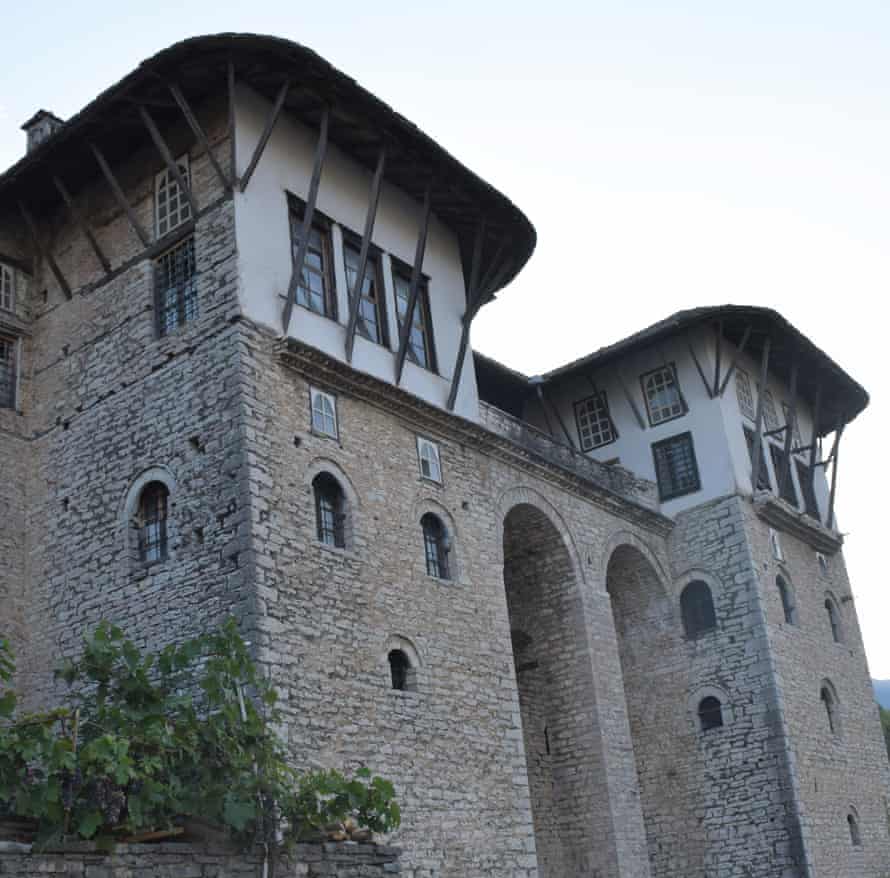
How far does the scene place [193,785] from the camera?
1049cm

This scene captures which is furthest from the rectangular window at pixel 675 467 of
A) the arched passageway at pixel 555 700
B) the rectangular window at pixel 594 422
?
the arched passageway at pixel 555 700

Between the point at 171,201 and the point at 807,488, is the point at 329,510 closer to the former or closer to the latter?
the point at 171,201

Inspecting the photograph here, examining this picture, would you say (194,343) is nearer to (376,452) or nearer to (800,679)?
(376,452)

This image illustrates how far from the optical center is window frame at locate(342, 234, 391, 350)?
1667 centimetres

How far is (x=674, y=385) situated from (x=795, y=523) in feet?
12.4

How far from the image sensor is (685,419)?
23.3m

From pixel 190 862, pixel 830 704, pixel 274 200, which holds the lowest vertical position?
pixel 190 862

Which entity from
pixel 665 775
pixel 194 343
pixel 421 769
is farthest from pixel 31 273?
pixel 665 775

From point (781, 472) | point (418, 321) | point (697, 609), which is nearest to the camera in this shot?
point (418, 321)

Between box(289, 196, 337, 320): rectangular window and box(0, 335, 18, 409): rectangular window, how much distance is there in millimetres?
4563

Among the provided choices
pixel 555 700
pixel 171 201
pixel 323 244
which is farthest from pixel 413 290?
pixel 555 700

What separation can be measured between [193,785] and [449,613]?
5.84 metres

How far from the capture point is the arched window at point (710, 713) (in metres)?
21.2

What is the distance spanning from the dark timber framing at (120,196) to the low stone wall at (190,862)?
8573 millimetres
